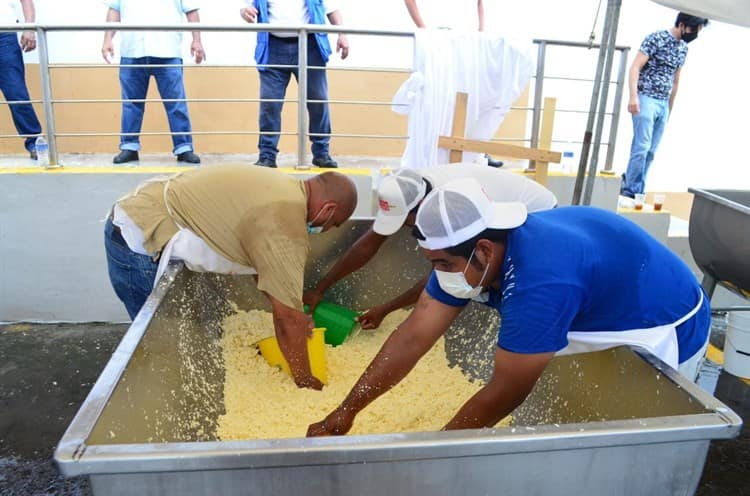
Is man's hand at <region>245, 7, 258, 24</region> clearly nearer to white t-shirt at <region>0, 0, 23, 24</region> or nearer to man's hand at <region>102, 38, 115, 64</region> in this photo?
man's hand at <region>102, 38, 115, 64</region>

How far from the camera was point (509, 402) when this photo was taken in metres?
1.16

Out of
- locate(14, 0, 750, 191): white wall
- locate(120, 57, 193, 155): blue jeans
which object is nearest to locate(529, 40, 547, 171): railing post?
locate(14, 0, 750, 191): white wall

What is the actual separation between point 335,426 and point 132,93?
273cm

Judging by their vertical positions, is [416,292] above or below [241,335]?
above

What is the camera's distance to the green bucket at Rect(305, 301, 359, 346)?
2209 mm

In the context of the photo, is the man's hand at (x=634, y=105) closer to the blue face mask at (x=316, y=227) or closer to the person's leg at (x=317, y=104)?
the person's leg at (x=317, y=104)

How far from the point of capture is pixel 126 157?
3.36 meters

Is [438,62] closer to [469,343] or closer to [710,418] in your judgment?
[469,343]

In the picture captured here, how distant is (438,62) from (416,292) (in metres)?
1.30

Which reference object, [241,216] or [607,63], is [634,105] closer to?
[607,63]

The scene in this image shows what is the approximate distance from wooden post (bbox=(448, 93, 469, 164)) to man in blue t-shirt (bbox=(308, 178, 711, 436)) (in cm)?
160

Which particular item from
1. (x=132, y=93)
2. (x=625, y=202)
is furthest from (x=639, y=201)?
(x=132, y=93)

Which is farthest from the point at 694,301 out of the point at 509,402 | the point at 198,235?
the point at 198,235

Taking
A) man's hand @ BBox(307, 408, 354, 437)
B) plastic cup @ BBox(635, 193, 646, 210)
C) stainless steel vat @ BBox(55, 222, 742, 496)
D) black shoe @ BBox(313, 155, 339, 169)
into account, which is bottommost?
man's hand @ BBox(307, 408, 354, 437)
